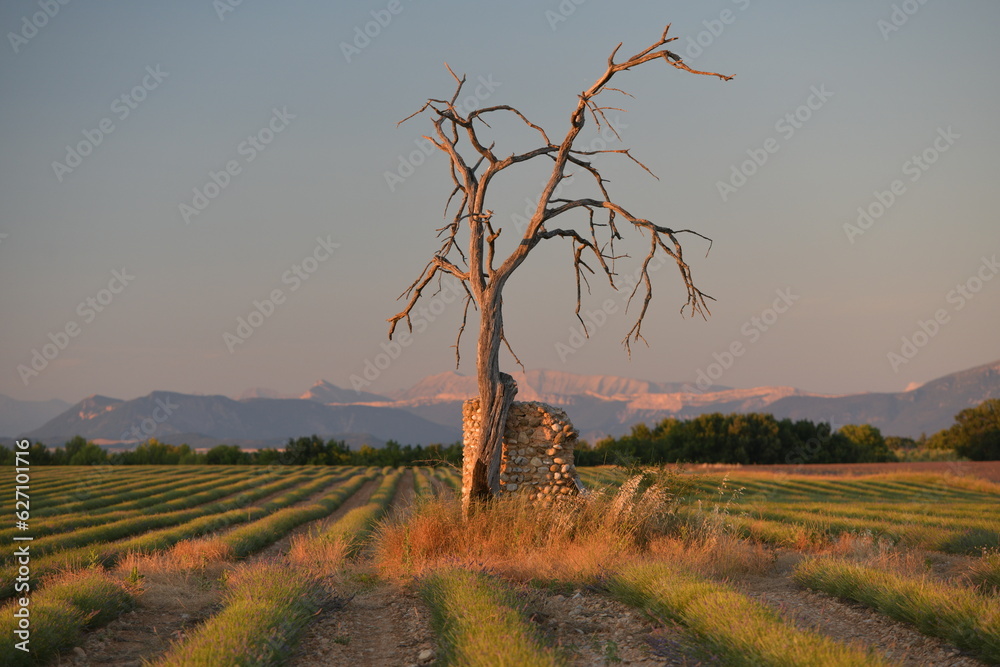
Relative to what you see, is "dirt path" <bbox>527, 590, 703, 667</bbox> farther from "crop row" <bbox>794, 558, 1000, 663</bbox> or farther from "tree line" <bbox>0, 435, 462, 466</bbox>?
"tree line" <bbox>0, 435, 462, 466</bbox>

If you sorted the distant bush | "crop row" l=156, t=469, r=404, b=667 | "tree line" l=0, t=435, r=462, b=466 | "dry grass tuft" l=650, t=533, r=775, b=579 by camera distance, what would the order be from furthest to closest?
the distant bush
"tree line" l=0, t=435, r=462, b=466
"dry grass tuft" l=650, t=533, r=775, b=579
"crop row" l=156, t=469, r=404, b=667

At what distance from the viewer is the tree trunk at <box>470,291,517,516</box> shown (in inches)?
535

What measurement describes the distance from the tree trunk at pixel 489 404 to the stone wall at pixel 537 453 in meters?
0.52

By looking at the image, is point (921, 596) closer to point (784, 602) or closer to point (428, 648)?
point (784, 602)

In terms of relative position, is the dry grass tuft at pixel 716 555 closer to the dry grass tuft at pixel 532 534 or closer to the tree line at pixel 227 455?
the dry grass tuft at pixel 532 534

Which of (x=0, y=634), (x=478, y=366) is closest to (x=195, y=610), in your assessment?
(x=0, y=634)

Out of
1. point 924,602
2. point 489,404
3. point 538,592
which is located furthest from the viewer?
point 489,404

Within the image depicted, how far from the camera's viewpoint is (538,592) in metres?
9.42

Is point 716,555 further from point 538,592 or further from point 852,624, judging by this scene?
point 538,592

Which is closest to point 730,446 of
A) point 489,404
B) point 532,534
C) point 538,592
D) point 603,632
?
point 489,404

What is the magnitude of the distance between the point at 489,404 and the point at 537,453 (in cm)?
154

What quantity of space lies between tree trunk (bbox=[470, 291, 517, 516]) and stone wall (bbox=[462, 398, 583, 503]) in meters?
0.52

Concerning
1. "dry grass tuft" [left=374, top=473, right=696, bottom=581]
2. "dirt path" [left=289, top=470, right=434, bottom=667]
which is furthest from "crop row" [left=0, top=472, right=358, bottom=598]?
"dry grass tuft" [left=374, top=473, right=696, bottom=581]

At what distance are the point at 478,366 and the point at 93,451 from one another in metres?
60.2
